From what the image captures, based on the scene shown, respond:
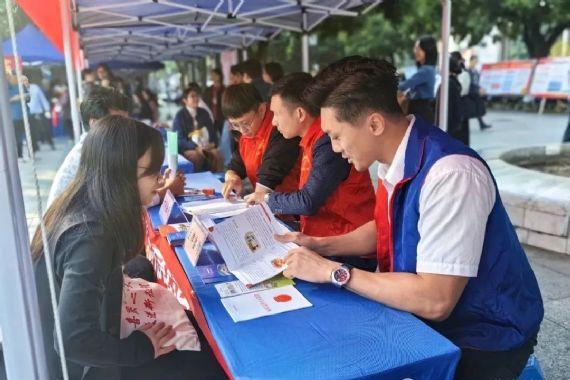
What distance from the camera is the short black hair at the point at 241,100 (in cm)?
285

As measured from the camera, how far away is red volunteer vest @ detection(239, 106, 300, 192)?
2803 millimetres

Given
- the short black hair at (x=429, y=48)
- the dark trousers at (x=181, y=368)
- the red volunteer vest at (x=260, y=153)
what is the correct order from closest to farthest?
the dark trousers at (x=181, y=368) → the red volunteer vest at (x=260, y=153) → the short black hair at (x=429, y=48)

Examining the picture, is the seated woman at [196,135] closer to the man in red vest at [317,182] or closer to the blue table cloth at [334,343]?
the man in red vest at [317,182]

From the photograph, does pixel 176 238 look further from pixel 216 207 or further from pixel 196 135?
pixel 196 135

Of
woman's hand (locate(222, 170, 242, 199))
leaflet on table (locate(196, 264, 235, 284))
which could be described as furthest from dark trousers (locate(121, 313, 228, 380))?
woman's hand (locate(222, 170, 242, 199))

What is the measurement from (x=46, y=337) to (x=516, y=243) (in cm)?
133

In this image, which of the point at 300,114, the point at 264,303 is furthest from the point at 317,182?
the point at 264,303

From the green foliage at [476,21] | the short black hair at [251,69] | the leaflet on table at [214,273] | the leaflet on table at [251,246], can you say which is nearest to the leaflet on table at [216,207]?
the leaflet on table at [251,246]

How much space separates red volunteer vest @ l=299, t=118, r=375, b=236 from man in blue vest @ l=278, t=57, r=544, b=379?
664mm

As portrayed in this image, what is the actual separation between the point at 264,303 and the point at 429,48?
13.8 ft

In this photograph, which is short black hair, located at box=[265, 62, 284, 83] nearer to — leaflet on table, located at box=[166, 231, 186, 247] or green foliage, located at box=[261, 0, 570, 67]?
leaflet on table, located at box=[166, 231, 186, 247]

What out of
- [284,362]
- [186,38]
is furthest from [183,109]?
[284,362]

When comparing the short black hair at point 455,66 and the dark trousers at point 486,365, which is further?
the short black hair at point 455,66

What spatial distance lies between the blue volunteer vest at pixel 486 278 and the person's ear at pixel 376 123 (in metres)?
0.09
